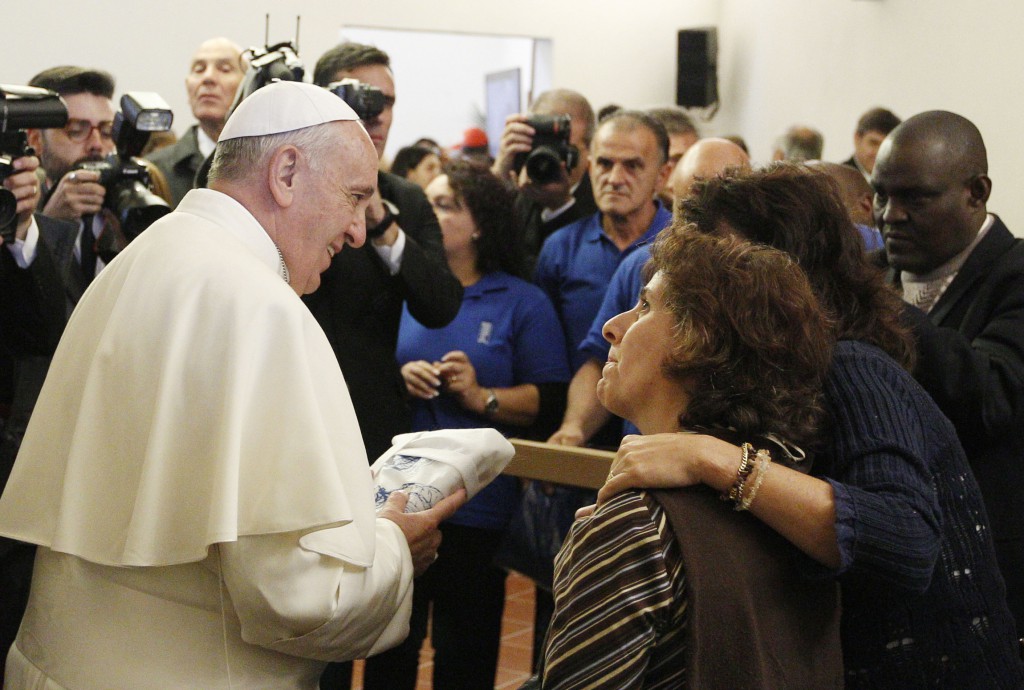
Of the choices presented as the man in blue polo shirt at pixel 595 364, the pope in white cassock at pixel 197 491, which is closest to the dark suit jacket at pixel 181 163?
the man in blue polo shirt at pixel 595 364

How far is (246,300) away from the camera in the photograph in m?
1.73

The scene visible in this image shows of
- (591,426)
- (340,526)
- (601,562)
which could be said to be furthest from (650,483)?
(591,426)

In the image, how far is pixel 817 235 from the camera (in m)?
1.91

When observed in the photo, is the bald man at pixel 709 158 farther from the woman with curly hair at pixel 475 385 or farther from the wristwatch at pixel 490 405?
the wristwatch at pixel 490 405

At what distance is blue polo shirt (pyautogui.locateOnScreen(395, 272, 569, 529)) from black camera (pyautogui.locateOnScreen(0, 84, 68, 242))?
3.87ft

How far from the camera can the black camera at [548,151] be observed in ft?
13.5

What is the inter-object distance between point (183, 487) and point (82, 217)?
70.5 inches

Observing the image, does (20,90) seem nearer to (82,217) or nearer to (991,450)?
(82,217)

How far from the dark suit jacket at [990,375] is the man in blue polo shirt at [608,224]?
1.25m

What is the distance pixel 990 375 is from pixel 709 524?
1068 millimetres

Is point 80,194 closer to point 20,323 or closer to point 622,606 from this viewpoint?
point 20,323

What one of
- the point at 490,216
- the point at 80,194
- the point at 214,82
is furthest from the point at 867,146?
the point at 80,194

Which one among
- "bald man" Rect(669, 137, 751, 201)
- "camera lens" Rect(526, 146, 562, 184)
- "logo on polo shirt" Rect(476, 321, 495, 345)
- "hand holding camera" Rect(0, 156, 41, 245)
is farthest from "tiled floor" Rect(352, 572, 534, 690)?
"hand holding camera" Rect(0, 156, 41, 245)

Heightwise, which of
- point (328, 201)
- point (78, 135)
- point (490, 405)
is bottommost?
point (490, 405)
